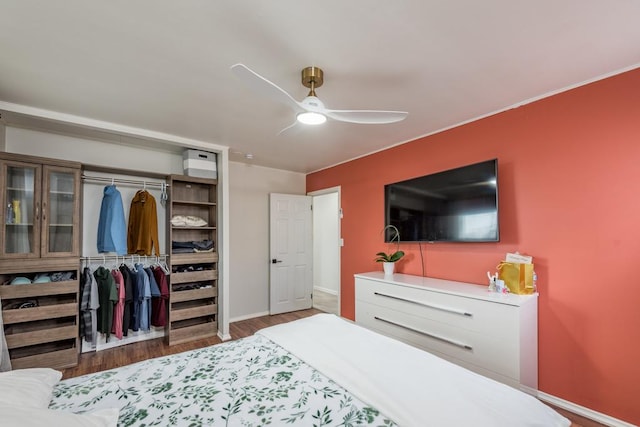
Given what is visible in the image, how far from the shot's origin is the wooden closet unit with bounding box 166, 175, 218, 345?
10.6ft

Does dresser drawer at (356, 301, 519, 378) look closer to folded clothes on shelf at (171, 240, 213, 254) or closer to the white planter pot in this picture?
the white planter pot

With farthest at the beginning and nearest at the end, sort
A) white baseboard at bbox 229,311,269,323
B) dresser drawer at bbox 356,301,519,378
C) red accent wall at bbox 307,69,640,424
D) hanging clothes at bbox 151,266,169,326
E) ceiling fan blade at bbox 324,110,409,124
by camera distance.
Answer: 1. white baseboard at bbox 229,311,269,323
2. hanging clothes at bbox 151,266,169,326
3. dresser drawer at bbox 356,301,519,378
4. red accent wall at bbox 307,69,640,424
5. ceiling fan blade at bbox 324,110,409,124

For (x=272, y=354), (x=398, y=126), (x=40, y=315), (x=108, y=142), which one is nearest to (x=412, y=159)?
(x=398, y=126)

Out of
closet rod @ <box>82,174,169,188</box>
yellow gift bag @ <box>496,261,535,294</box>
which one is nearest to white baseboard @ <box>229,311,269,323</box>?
closet rod @ <box>82,174,169,188</box>

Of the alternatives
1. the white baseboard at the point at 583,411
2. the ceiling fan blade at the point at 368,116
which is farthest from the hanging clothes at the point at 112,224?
the white baseboard at the point at 583,411

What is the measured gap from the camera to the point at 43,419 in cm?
81

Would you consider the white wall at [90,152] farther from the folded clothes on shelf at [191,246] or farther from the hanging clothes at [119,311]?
the hanging clothes at [119,311]

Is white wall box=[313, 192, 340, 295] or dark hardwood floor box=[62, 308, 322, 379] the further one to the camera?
white wall box=[313, 192, 340, 295]

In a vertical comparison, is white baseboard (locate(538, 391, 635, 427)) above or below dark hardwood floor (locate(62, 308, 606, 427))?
above

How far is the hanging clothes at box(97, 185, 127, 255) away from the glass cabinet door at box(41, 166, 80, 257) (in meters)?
0.32

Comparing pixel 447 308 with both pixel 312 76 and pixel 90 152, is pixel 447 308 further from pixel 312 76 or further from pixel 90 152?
pixel 90 152

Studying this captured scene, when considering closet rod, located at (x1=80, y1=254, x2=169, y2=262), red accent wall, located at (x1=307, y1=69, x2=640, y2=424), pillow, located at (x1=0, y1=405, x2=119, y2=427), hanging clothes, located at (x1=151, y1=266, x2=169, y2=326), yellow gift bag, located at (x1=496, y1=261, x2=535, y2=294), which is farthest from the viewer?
hanging clothes, located at (x1=151, y1=266, x2=169, y2=326)

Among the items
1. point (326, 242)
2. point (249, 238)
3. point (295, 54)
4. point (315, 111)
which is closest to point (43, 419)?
point (315, 111)

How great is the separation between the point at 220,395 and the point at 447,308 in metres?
1.82
